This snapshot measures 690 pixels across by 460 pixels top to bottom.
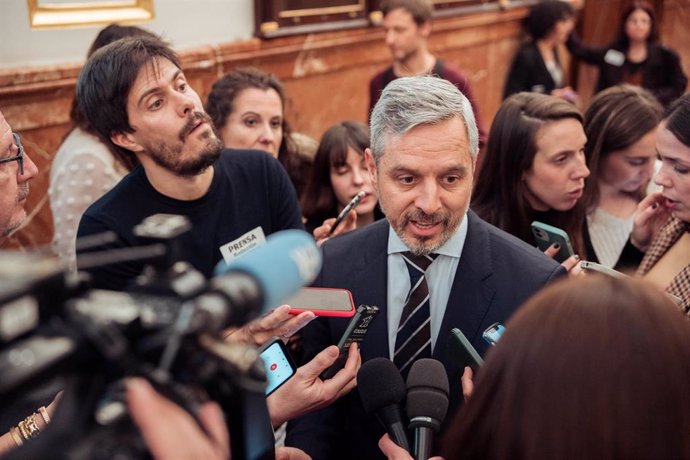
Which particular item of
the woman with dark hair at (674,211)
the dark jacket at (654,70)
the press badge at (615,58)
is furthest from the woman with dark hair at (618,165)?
the press badge at (615,58)

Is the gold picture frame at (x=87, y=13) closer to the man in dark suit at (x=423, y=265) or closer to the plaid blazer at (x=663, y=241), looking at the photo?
the man in dark suit at (x=423, y=265)

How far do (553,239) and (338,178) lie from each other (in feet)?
3.45

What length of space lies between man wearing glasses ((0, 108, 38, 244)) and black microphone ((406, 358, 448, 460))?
1126 mm

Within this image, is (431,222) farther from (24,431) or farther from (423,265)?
(24,431)

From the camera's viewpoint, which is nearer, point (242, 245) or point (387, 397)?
point (387, 397)

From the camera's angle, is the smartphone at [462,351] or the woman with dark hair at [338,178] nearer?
the smartphone at [462,351]

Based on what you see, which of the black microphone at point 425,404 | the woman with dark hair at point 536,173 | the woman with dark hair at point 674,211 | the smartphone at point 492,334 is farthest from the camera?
the woman with dark hair at point 536,173

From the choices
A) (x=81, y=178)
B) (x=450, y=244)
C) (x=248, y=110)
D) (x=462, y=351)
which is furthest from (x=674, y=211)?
(x=81, y=178)

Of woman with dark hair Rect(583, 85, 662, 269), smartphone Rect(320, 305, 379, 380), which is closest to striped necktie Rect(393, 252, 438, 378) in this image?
smartphone Rect(320, 305, 379, 380)

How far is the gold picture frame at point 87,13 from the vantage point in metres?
3.22

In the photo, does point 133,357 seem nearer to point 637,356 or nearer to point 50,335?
point 50,335

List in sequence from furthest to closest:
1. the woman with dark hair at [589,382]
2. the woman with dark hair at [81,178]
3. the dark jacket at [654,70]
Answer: the dark jacket at [654,70], the woman with dark hair at [81,178], the woman with dark hair at [589,382]

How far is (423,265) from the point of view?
186 centimetres

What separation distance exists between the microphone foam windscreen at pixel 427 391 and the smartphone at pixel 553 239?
2.99ft
